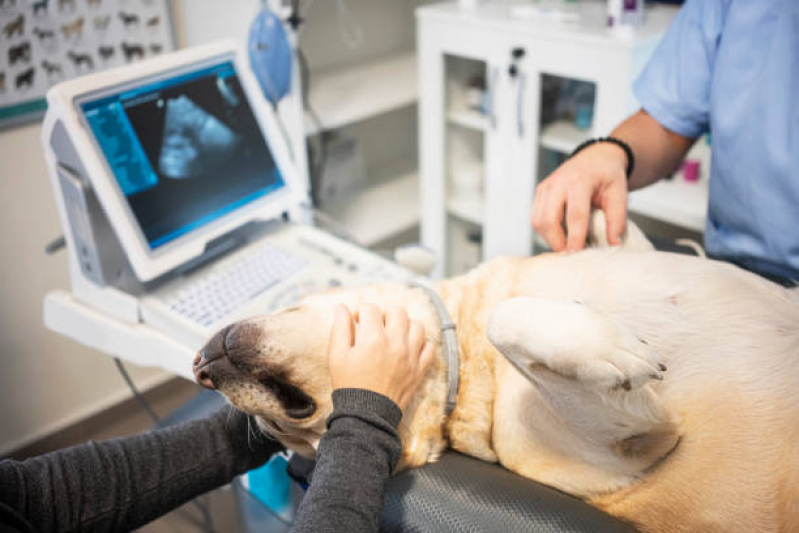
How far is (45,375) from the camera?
6.77 ft

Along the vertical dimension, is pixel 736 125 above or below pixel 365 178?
above

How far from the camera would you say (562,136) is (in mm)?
2102

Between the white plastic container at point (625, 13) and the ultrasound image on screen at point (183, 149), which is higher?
the white plastic container at point (625, 13)

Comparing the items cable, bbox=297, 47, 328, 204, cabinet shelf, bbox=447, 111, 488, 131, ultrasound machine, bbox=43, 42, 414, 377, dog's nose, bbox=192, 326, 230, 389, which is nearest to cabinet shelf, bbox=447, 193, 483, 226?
cabinet shelf, bbox=447, 111, 488, 131

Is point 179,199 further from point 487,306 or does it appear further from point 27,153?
point 27,153

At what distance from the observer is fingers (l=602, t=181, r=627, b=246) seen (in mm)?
992

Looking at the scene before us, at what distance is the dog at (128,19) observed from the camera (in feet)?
6.35

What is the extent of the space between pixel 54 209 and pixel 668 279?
1.77m

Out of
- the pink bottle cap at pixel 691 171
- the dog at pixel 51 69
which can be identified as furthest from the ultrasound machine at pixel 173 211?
the pink bottle cap at pixel 691 171

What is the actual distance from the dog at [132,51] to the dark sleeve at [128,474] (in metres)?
1.40

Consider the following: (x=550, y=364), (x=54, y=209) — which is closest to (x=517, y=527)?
(x=550, y=364)

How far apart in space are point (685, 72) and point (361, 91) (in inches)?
53.0

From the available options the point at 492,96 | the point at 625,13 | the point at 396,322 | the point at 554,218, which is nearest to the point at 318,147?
the point at 492,96

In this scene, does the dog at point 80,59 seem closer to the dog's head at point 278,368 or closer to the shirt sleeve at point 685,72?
the dog's head at point 278,368
